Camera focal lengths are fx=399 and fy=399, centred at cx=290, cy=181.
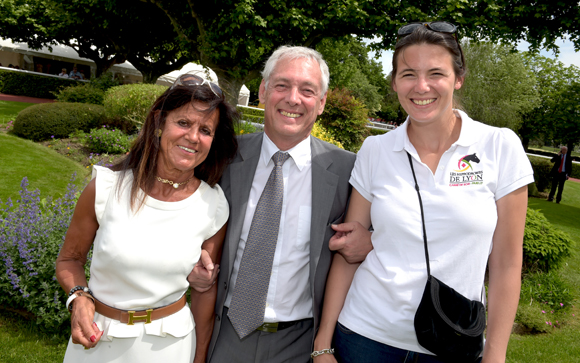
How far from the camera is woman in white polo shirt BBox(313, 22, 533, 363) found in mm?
1795

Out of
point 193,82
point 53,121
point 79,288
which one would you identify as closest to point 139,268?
point 79,288

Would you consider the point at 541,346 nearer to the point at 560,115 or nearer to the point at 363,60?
the point at 560,115

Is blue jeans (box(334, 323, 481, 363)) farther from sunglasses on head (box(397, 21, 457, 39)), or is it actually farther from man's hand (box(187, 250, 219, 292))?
sunglasses on head (box(397, 21, 457, 39))

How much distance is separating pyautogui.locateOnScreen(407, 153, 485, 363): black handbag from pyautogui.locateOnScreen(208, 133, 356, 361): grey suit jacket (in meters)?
0.66

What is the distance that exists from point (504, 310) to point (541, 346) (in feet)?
14.3

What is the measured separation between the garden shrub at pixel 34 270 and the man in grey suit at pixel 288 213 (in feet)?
8.34

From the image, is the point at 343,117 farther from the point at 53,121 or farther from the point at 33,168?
the point at 53,121

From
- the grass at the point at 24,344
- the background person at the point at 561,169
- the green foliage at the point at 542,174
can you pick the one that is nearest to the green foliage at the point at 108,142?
the grass at the point at 24,344

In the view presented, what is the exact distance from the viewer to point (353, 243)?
6.79 feet

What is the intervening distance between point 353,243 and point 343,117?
33.6ft

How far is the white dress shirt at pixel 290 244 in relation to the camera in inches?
90.0

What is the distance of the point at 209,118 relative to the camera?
214 cm

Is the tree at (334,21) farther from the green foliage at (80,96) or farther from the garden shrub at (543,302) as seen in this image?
the garden shrub at (543,302)

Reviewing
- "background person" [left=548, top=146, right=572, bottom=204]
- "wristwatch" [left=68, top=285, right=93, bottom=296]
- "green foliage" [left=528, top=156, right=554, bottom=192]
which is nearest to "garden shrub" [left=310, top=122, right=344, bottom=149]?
"wristwatch" [left=68, top=285, right=93, bottom=296]
